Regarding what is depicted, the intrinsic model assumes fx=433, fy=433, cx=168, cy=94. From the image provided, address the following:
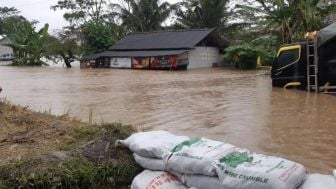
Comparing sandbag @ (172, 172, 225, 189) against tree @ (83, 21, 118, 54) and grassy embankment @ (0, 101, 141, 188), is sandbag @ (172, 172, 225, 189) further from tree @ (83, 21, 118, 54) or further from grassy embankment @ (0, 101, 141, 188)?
tree @ (83, 21, 118, 54)

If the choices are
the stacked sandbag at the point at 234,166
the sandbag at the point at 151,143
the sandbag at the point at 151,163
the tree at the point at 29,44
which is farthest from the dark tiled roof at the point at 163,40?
the stacked sandbag at the point at 234,166

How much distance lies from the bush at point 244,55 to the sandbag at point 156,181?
2374 cm

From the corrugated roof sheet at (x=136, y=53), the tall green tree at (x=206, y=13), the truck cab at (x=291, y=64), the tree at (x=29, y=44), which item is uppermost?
the tall green tree at (x=206, y=13)

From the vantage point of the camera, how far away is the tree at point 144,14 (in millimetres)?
36688

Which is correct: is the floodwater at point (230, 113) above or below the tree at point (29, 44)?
below

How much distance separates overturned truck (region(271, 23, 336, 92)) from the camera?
11.4 meters

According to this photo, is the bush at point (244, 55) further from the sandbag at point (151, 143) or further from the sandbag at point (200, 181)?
the sandbag at point (200, 181)

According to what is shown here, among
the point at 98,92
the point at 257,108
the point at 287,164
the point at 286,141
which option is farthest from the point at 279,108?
the point at 287,164

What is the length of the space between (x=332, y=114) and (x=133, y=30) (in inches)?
1240

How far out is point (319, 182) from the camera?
299cm

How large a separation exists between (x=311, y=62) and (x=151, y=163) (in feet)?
30.3

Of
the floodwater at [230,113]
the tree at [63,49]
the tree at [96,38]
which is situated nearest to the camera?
the floodwater at [230,113]

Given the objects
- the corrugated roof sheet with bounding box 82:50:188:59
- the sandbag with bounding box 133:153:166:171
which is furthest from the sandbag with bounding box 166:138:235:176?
the corrugated roof sheet with bounding box 82:50:188:59

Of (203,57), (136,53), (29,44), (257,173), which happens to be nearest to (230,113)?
(257,173)
